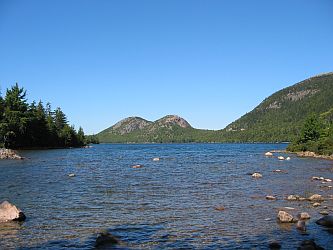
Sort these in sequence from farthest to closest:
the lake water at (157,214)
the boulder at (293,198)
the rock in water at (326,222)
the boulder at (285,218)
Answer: the boulder at (293,198)
the boulder at (285,218)
the rock in water at (326,222)
the lake water at (157,214)

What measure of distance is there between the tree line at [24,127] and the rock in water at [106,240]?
9696 centimetres

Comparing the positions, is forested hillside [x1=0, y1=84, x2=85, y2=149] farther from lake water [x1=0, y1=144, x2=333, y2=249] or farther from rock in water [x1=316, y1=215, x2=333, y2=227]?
rock in water [x1=316, y1=215, x2=333, y2=227]

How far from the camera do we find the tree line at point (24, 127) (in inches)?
4286

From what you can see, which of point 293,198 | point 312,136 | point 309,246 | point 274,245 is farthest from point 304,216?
point 312,136

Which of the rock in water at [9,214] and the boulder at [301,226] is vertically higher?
the rock in water at [9,214]

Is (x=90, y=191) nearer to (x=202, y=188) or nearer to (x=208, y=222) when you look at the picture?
(x=202, y=188)

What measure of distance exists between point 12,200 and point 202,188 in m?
16.1

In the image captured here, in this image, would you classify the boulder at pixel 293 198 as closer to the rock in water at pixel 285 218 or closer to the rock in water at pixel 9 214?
the rock in water at pixel 285 218

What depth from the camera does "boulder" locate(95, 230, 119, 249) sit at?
1534 cm

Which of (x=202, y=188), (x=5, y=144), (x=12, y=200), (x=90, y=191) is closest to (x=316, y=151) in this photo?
(x=202, y=188)

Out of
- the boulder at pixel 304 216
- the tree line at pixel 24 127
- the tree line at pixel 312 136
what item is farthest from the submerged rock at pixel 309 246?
the tree line at pixel 24 127

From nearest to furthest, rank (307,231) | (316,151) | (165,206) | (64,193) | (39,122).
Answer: (307,231) → (165,206) → (64,193) → (316,151) → (39,122)

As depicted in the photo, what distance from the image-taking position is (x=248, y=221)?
1997cm

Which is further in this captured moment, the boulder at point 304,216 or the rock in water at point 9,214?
the boulder at point 304,216
